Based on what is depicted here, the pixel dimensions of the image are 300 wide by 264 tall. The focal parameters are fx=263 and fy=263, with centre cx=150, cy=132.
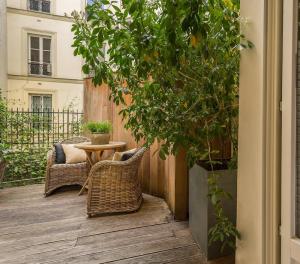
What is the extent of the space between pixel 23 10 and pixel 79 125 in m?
5.45

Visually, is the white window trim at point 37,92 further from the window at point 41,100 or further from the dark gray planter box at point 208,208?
the dark gray planter box at point 208,208

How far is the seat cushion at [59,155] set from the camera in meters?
3.64

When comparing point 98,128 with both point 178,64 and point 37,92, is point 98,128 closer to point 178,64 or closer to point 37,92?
point 178,64

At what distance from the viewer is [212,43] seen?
5.63 ft

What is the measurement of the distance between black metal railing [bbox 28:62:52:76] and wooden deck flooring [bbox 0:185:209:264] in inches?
254

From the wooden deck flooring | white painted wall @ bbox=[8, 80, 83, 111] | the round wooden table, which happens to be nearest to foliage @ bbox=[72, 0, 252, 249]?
the wooden deck flooring

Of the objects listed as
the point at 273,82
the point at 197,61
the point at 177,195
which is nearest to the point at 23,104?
the point at 177,195

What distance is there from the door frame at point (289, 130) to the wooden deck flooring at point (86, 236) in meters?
0.86

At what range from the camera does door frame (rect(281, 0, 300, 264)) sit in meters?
1.23

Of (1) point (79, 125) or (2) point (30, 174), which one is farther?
(1) point (79, 125)

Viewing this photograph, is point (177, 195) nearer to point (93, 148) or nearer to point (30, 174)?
point (93, 148)

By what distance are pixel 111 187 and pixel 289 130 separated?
76.1 inches

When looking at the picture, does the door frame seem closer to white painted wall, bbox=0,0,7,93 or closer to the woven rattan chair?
the woven rattan chair

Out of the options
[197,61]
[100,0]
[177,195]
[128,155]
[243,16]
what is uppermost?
[100,0]
